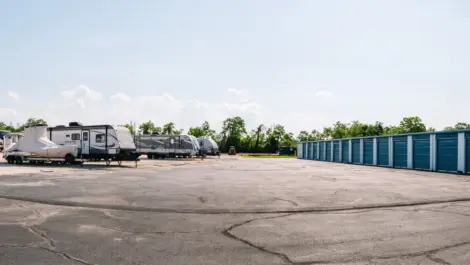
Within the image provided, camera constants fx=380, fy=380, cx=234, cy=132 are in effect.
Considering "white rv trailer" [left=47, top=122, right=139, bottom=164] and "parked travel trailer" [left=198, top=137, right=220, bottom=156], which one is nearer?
"white rv trailer" [left=47, top=122, right=139, bottom=164]

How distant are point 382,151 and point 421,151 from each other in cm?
592

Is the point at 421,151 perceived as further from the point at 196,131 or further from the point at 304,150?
the point at 196,131

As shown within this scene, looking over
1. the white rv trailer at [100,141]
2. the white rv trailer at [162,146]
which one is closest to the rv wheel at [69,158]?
the white rv trailer at [100,141]

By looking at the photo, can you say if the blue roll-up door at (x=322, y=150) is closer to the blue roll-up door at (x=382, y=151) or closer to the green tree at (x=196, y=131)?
the blue roll-up door at (x=382, y=151)

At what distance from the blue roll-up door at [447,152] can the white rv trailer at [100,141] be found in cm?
2098

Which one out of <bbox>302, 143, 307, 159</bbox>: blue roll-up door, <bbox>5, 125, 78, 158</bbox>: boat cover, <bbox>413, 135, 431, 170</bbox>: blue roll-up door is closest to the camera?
<bbox>413, 135, 431, 170</bbox>: blue roll-up door

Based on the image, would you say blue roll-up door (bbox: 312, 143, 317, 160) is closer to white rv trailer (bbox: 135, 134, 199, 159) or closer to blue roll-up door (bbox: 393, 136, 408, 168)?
white rv trailer (bbox: 135, 134, 199, 159)

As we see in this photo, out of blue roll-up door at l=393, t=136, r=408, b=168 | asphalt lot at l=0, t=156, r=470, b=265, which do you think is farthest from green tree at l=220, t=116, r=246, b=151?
asphalt lot at l=0, t=156, r=470, b=265

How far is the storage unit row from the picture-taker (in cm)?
2356

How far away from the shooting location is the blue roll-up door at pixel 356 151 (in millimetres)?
38750

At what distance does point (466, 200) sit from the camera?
10438mm

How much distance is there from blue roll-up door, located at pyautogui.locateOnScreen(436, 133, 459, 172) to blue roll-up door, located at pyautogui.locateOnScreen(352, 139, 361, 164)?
1297 centimetres

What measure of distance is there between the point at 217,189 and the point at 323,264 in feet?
26.9

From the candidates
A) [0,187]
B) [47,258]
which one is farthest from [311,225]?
[0,187]
